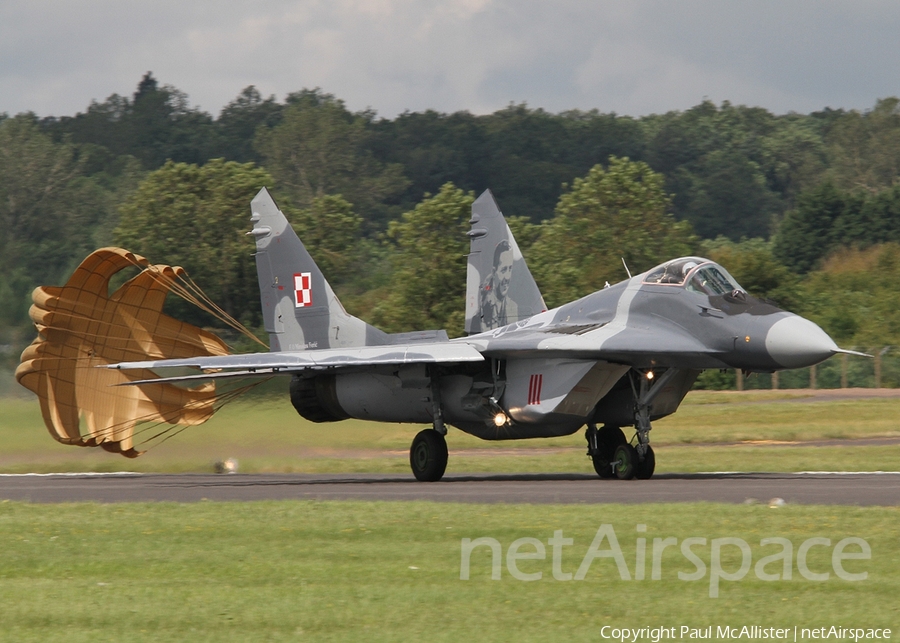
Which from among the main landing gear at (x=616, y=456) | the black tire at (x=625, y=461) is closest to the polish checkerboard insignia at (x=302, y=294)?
the main landing gear at (x=616, y=456)

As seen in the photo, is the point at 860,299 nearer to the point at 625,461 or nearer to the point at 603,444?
the point at 603,444

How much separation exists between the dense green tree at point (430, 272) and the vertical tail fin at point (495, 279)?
18583 mm

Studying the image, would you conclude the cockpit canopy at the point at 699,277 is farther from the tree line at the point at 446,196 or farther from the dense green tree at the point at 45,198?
the dense green tree at the point at 45,198

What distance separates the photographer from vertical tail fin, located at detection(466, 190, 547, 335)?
22641 mm

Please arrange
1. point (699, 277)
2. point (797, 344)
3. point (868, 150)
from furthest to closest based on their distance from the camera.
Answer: point (868, 150) → point (699, 277) → point (797, 344)

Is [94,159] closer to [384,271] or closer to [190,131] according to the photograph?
[190,131]

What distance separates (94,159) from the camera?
107250 millimetres

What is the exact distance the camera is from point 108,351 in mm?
22141

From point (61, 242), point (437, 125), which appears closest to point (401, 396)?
point (61, 242)

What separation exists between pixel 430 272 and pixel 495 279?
79.6ft

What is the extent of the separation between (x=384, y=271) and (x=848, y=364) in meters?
29.2

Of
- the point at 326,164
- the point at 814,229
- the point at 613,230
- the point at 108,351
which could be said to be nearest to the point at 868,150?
the point at 814,229

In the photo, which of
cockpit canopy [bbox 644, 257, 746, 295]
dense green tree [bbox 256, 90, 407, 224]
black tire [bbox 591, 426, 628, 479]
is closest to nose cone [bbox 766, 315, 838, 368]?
cockpit canopy [bbox 644, 257, 746, 295]

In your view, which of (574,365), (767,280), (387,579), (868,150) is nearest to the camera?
(387,579)
